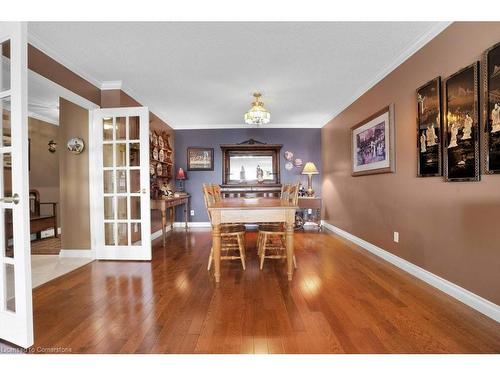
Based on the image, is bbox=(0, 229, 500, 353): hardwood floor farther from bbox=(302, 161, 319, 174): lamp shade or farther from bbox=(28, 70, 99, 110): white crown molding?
bbox=(302, 161, 319, 174): lamp shade

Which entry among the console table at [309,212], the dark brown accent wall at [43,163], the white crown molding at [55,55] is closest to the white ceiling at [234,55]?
the white crown molding at [55,55]

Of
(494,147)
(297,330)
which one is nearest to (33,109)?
(297,330)

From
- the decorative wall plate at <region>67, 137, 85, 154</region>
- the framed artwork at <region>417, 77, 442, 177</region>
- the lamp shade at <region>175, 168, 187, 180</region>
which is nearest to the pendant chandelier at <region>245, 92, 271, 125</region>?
the framed artwork at <region>417, 77, 442, 177</region>

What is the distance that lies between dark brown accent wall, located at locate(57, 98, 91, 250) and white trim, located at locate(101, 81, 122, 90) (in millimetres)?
424

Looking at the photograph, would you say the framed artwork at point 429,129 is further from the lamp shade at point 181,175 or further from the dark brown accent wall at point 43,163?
the dark brown accent wall at point 43,163

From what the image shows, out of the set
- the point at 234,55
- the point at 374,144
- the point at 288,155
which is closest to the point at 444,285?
the point at 374,144

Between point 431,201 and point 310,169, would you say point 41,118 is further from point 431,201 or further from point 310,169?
point 431,201

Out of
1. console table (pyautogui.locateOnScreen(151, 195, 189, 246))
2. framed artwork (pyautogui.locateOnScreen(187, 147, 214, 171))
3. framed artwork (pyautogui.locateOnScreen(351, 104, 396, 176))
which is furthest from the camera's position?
framed artwork (pyautogui.locateOnScreen(187, 147, 214, 171))

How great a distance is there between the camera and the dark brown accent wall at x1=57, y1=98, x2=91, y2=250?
3549 millimetres

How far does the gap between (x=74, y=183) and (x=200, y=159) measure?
2813 millimetres

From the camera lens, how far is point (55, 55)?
2.69 metres

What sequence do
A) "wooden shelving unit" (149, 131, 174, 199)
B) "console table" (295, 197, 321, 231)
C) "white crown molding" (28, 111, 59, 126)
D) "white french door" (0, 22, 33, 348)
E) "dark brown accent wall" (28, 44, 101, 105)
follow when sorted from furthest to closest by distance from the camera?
"console table" (295, 197, 321, 231), "white crown molding" (28, 111, 59, 126), "wooden shelving unit" (149, 131, 174, 199), "dark brown accent wall" (28, 44, 101, 105), "white french door" (0, 22, 33, 348)

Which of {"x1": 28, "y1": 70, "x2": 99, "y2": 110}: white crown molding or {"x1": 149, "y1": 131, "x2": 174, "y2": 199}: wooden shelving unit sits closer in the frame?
{"x1": 28, "y1": 70, "x2": 99, "y2": 110}: white crown molding

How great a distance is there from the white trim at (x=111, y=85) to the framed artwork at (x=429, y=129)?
367cm
